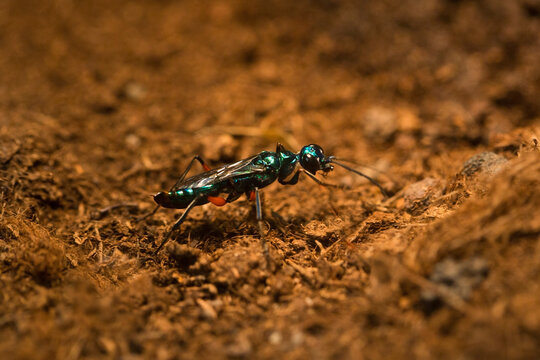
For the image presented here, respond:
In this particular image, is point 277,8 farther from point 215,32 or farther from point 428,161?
point 428,161

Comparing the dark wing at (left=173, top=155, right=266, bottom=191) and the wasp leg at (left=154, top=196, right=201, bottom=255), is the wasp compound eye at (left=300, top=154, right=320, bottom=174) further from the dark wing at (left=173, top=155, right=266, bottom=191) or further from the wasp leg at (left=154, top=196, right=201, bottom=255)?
the wasp leg at (left=154, top=196, right=201, bottom=255)

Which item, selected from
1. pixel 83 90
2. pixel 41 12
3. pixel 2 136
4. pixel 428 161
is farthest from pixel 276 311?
pixel 41 12

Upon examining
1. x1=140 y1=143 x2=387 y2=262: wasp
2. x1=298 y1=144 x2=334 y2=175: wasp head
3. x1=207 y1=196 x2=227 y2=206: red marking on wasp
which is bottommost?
x1=207 y1=196 x2=227 y2=206: red marking on wasp

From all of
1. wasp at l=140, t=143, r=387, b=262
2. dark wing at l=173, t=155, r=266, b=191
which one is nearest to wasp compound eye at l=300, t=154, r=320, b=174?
wasp at l=140, t=143, r=387, b=262

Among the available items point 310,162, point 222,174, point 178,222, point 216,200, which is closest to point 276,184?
point 310,162

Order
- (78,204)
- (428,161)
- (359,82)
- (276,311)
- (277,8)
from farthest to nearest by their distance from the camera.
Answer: (277,8)
(359,82)
(428,161)
(78,204)
(276,311)

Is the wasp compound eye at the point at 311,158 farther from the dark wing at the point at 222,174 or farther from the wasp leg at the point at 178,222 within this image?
the wasp leg at the point at 178,222

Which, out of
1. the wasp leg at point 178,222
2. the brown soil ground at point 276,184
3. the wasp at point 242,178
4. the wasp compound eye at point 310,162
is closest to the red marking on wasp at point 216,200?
the wasp at point 242,178

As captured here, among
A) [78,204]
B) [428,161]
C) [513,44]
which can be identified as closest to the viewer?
[78,204]
